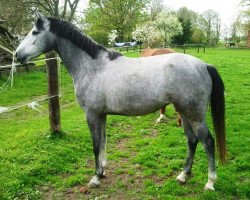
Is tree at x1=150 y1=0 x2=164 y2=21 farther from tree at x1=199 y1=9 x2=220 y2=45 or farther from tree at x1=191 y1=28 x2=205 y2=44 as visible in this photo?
tree at x1=199 y1=9 x2=220 y2=45

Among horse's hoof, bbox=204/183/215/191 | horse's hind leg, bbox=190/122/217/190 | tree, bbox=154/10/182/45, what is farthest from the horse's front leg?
tree, bbox=154/10/182/45

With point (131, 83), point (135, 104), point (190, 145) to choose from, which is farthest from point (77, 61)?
point (190, 145)

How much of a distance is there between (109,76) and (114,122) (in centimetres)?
385

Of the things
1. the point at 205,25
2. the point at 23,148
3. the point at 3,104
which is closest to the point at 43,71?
the point at 3,104

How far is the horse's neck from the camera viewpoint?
14.3 ft

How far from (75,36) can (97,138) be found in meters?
1.55

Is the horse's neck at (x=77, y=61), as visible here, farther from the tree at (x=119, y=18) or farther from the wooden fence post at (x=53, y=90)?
the tree at (x=119, y=18)

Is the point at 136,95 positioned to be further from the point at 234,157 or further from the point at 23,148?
the point at 23,148

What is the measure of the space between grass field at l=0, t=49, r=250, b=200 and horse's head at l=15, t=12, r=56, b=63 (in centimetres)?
190

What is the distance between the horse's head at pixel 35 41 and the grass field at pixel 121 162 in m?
1.90

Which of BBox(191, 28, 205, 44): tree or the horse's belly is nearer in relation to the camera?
the horse's belly

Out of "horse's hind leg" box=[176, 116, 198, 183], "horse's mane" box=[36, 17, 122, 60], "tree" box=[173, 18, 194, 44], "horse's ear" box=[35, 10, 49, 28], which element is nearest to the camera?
"horse's ear" box=[35, 10, 49, 28]

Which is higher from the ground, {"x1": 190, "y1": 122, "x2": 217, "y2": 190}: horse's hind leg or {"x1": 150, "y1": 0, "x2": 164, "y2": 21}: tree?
{"x1": 150, "y1": 0, "x2": 164, "y2": 21}: tree

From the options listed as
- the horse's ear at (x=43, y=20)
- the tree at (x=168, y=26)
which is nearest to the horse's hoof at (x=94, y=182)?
the horse's ear at (x=43, y=20)
